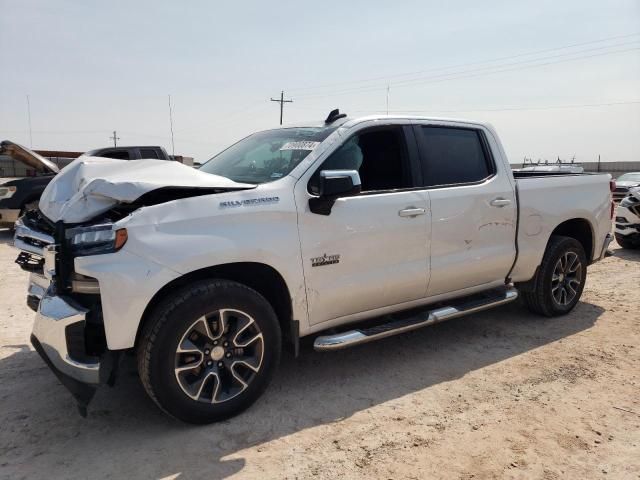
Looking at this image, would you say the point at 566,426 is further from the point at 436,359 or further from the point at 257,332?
the point at 257,332

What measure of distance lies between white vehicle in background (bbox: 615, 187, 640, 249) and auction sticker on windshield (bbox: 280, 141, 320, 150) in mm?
7804

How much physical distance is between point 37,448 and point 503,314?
4.48 metres

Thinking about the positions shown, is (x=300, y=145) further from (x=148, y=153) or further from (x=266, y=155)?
(x=148, y=153)

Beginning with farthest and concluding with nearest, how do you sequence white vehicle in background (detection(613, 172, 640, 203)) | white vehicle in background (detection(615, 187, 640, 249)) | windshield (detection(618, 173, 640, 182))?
windshield (detection(618, 173, 640, 182)), white vehicle in background (detection(613, 172, 640, 203)), white vehicle in background (detection(615, 187, 640, 249))

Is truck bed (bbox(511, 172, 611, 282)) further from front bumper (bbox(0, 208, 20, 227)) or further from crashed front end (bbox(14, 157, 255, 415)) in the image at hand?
front bumper (bbox(0, 208, 20, 227))

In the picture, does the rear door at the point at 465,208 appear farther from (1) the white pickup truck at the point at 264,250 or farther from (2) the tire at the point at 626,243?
(2) the tire at the point at 626,243

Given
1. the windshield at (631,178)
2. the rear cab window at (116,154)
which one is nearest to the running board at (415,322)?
the rear cab window at (116,154)

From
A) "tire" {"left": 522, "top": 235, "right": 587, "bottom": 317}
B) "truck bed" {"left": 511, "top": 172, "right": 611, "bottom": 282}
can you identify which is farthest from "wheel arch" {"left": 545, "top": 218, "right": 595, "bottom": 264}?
"tire" {"left": 522, "top": 235, "right": 587, "bottom": 317}

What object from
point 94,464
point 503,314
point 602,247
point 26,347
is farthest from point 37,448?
point 602,247

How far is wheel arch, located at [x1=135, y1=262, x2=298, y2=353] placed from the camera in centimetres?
299

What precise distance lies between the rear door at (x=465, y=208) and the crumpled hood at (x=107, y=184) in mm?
1635

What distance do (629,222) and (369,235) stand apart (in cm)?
778

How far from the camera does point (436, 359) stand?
13.9 ft

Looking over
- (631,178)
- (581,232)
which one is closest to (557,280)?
(581,232)
